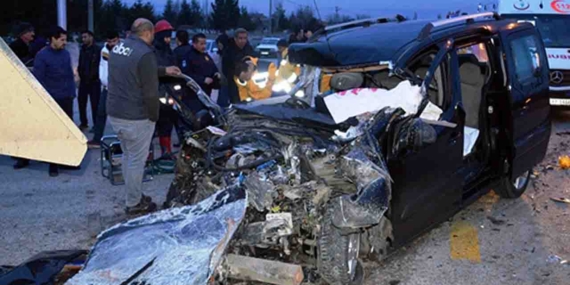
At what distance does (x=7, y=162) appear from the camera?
8.08m

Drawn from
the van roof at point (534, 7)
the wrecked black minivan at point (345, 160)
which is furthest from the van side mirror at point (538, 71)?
the van roof at point (534, 7)

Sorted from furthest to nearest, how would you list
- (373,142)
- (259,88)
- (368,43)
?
(259,88) < (368,43) < (373,142)

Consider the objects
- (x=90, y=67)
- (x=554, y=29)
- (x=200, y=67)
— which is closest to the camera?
(x=200, y=67)

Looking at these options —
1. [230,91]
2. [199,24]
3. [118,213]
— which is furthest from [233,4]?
[118,213]

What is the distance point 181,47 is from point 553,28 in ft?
23.6

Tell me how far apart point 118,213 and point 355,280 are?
111 inches

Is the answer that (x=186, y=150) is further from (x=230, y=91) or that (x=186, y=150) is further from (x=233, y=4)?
(x=233, y=4)

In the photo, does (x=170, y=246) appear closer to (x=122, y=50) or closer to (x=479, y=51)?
(x=122, y=50)

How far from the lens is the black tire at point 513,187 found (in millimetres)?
6320

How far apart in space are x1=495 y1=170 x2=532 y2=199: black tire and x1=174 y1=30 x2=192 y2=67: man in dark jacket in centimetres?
468

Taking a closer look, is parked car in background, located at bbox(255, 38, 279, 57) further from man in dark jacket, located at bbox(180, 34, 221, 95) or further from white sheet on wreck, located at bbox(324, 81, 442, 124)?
white sheet on wreck, located at bbox(324, 81, 442, 124)

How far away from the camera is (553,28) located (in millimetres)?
11977

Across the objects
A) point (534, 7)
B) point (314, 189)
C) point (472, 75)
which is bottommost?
point (314, 189)

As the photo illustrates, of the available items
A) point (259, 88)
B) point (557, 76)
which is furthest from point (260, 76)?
point (557, 76)
